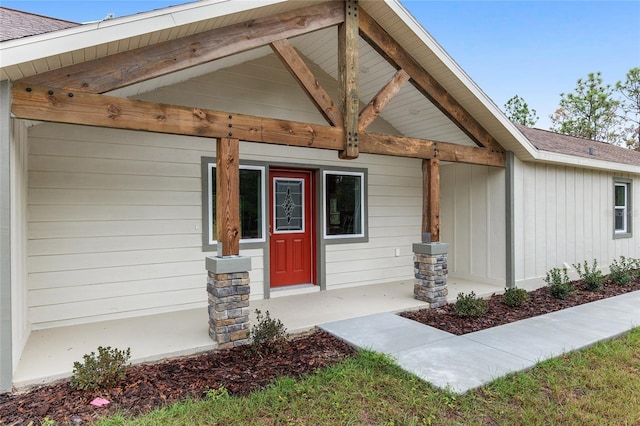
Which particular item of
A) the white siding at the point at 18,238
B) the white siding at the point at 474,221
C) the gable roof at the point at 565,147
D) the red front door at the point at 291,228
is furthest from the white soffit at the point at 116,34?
the gable roof at the point at 565,147

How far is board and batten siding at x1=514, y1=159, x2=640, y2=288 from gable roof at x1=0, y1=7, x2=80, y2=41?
23.5ft

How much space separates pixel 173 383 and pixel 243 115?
109 inches

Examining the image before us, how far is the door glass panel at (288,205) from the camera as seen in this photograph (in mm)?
6314

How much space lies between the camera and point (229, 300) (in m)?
3.98

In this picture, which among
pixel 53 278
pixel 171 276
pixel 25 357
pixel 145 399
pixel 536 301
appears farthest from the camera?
pixel 536 301

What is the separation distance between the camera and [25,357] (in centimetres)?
359

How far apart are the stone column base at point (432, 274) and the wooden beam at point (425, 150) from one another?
142 centimetres

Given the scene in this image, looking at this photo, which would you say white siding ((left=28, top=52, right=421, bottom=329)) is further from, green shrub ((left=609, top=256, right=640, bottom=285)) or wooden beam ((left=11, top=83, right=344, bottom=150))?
green shrub ((left=609, top=256, right=640, bottom=285))

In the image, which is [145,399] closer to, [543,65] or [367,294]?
[367,294]

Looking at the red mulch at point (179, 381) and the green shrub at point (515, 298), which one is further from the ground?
the green shrub at point (515, 298)

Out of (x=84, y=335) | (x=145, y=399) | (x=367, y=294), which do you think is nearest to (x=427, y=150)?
(x=367, y=294)

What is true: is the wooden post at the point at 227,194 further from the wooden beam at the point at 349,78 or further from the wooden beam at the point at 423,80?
the wooden beam at the point at 423,80

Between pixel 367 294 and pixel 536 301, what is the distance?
2.79 m

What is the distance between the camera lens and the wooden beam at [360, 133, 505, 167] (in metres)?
4.99
